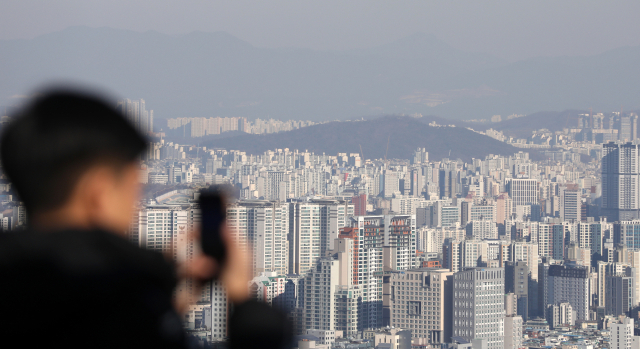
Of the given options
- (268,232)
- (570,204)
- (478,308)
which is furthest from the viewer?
(570,204)

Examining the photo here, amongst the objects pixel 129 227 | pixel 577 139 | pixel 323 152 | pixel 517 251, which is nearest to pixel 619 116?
pixel 577 139

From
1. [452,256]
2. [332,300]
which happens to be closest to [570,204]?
[452,256]

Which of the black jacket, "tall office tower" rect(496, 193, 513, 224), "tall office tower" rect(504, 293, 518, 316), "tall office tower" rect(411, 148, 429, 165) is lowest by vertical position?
"tall office tower" rect(504, 293, 518, 316)

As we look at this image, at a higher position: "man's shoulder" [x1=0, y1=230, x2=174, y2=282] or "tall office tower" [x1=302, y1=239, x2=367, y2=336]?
"man's shoulder" [x1=0, y1=230, x2=174, y2=282]

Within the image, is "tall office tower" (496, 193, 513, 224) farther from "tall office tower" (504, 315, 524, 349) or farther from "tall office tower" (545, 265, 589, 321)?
"tall office tower" (504, 315, 524, 349)

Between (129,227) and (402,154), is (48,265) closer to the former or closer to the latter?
(129,227)

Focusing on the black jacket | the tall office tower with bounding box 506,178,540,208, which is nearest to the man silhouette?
the black jacket

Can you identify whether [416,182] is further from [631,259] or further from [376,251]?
[376,251]
